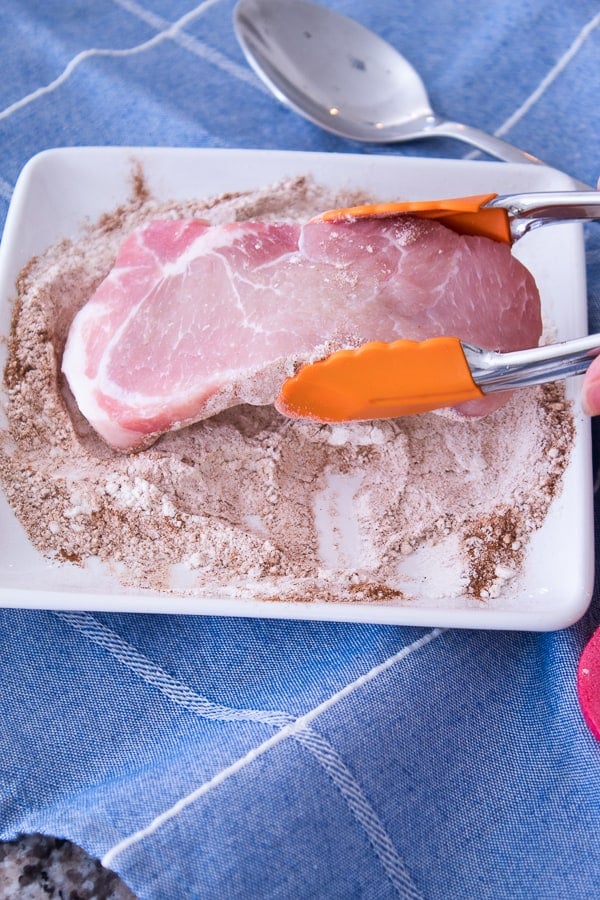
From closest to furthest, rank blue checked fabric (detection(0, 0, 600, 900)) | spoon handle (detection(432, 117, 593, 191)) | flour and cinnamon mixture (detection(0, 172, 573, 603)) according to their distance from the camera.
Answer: blue checked fabric (detection(0, 0, 600, 900)) → flour and cinnamon mixture (detection(0, 172, 573, 603)) → spoon handle (detection(432, 117, 593, 191))

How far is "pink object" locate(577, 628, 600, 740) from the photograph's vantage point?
2.74ft

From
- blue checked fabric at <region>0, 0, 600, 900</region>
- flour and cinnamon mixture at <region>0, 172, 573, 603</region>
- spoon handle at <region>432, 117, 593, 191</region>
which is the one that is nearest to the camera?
blue checked fabric at <region>0, 0, 600, 900</region>

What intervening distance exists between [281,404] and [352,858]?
1.39ft

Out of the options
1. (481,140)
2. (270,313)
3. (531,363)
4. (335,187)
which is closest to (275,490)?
(270,313)

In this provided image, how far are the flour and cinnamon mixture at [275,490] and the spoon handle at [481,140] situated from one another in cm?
39

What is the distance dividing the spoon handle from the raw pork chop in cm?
32

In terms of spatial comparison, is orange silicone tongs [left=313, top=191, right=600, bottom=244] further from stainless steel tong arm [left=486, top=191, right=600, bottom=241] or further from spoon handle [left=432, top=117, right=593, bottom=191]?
spoon handle [left=432, top=117, right=593, bottom=191]

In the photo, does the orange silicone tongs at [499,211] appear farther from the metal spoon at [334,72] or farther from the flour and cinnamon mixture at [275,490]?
the metal spoon at [334,72]

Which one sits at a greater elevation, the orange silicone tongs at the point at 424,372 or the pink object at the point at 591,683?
the orange silicone tongs at the point at 424,372

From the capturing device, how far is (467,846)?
2.61 ft

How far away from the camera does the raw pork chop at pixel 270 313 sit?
2.97ft

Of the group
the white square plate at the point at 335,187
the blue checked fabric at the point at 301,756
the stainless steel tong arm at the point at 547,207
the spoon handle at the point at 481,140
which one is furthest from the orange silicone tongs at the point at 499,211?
the blue checked fabric at the point at 301,756

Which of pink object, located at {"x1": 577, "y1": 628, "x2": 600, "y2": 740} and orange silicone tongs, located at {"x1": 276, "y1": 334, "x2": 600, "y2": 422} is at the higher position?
orange silicone tongs, located at {"x1": 276, "y1": 334, "x2": 600, "y2": 422}

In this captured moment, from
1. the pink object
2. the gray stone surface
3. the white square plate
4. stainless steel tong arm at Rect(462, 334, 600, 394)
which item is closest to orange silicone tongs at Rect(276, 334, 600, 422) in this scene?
stainless steel tong arm at Rect(462, 334, 600, 394)
